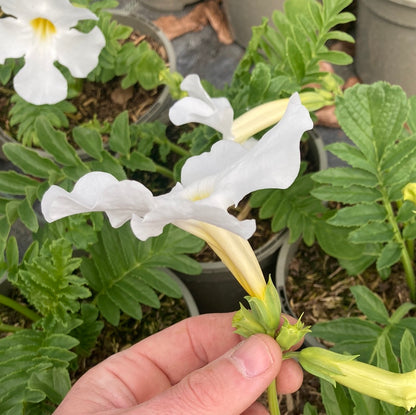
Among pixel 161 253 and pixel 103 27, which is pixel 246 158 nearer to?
pixel 161 253

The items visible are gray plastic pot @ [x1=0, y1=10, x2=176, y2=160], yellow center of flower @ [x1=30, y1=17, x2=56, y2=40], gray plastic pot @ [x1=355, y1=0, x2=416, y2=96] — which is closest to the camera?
yellow center of flower @ [x1=30, y1=17, x2=56, y2=40]

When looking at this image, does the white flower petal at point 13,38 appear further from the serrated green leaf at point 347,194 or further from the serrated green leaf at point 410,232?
the serrated green leaf at point 410,232

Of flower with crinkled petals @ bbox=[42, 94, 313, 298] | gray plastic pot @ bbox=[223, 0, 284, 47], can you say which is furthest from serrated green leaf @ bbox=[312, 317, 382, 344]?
gray plastic pot @ bbox=[223, 0, 284, 47]

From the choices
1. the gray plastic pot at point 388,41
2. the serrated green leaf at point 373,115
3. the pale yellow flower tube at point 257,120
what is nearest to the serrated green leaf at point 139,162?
the pale yellow flower tube at point 257,120

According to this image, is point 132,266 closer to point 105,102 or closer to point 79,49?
point 79,49

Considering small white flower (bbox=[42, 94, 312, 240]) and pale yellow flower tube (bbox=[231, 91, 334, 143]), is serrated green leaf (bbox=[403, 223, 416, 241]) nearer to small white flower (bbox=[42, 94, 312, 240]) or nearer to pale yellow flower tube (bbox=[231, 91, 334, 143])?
pale yellow flower tube (bbox=[231, 91, 334, 143])

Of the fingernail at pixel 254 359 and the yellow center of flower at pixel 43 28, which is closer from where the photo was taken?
the fingernail at pixel 254 359

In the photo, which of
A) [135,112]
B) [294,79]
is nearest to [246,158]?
[294,79]
